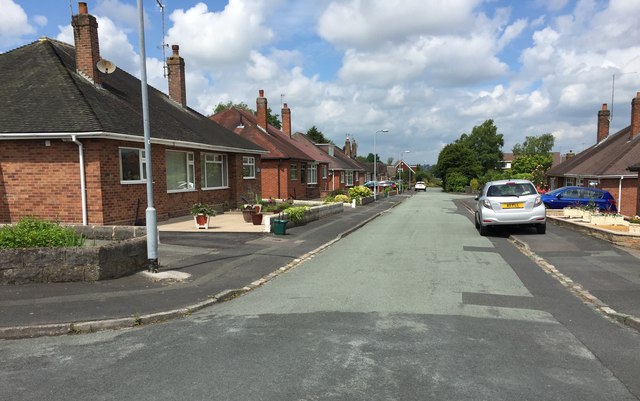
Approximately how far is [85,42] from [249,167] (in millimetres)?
11450

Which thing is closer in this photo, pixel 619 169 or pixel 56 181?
pixel 56 181

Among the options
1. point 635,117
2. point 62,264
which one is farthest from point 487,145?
point 62,264

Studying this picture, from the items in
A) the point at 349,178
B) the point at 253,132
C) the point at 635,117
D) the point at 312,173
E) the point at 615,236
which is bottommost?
the point at 615,236

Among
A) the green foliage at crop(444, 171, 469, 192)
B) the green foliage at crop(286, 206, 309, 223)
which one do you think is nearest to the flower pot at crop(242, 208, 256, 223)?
the green foliage at crop(286, 206, 309, 223)

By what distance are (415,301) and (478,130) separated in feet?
344

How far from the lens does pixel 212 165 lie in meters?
22.1

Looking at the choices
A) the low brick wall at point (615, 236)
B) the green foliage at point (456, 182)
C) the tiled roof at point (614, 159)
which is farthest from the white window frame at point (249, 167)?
the green foliage at point (456, 182)

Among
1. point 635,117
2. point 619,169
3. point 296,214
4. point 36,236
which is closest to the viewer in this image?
point 36,236

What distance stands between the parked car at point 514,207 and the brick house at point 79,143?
37.4ft

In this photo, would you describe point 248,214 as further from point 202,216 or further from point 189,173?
point 189,173

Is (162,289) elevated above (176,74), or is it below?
below

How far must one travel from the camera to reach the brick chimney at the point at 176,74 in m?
25.4

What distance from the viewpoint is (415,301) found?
273 inches

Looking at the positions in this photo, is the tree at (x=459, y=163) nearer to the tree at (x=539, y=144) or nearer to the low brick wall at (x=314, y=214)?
the tree at (x=539, y=144)
